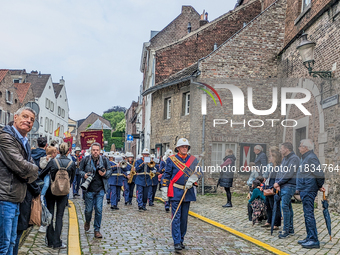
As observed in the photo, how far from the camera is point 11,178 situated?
4121 millimetres

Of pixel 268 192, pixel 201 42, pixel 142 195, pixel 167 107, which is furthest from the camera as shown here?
pixel 201 42

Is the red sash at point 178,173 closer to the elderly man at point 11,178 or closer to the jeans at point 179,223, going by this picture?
the jeans at point 179,223

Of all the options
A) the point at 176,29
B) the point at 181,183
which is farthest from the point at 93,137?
the point at 176,29

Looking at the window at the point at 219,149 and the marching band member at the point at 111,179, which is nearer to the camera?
the marching band member at the point at 111,179

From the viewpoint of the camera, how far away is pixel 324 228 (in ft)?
27.8

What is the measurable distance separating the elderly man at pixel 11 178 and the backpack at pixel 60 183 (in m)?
2.08

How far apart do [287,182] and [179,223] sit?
2414 mm

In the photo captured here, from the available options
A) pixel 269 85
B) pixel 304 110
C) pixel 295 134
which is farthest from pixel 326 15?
pixel 269 85

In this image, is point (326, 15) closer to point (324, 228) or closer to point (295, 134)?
point (295, 134)

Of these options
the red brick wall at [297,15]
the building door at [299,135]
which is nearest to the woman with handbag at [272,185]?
the building door at [299,135]

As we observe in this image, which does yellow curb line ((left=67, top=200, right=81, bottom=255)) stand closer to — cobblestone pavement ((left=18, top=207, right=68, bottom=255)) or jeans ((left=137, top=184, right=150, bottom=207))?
cobblestone pavement ((left=18, top=207, right=68, bottom=255))

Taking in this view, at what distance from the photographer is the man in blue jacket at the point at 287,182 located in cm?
761

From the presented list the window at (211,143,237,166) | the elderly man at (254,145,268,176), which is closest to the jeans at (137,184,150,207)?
the elderly man at (254,145,268,176)

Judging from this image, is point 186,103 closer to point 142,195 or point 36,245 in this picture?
point 142,195
